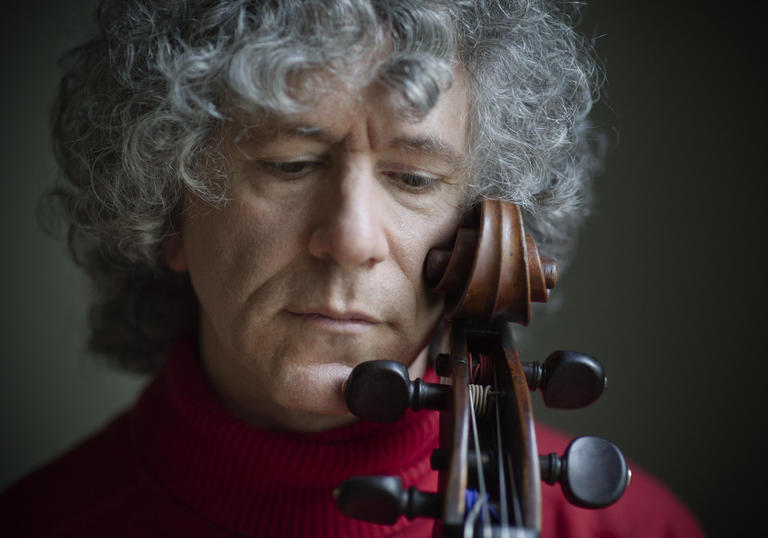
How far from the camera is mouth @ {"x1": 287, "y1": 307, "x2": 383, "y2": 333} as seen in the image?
1.09 m

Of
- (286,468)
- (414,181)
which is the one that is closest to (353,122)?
(414,181)

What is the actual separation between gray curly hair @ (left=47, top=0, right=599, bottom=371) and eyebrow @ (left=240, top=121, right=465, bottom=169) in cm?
3

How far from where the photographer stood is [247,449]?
126 cm

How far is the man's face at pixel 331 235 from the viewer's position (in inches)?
41.6

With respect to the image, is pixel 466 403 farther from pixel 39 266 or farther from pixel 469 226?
pixel 39 266

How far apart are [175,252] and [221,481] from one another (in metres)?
0.50

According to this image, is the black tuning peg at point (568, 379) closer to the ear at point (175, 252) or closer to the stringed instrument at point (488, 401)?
the stringed instrument at point (488, 401)

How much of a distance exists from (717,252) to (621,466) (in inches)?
52.4

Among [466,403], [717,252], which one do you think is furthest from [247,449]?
[717,252]

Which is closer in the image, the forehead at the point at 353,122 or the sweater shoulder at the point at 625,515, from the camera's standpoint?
the forehead at the point at 353,122

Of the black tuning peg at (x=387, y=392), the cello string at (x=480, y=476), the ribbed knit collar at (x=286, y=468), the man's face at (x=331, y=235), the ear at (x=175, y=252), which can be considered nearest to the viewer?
the cello string at (x=480, y=476)

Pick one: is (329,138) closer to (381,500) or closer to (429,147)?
(429,147)

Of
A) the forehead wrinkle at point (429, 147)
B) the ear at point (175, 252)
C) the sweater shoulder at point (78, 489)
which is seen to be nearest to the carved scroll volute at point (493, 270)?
the forehead wrinkle at point (429, 147)

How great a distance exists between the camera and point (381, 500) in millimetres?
784
